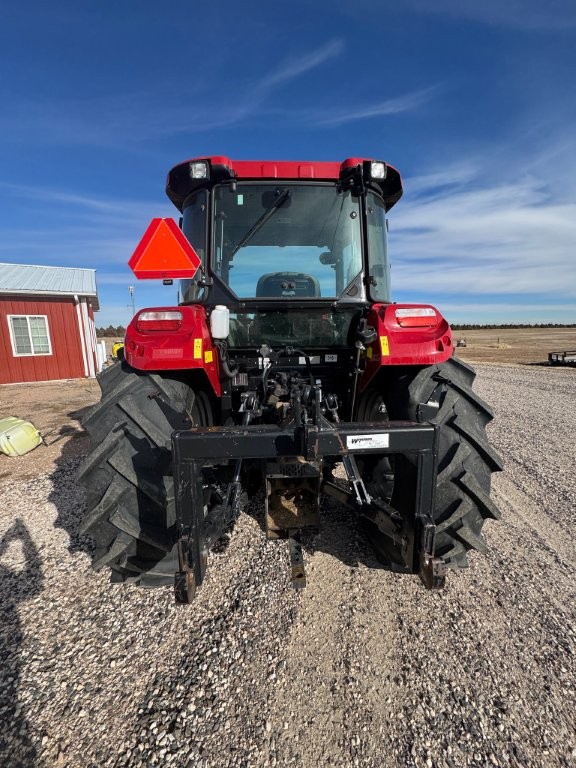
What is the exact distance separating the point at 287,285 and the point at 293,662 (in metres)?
2.17

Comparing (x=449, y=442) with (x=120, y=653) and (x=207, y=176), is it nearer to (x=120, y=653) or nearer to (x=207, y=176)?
(x=120, y=653)

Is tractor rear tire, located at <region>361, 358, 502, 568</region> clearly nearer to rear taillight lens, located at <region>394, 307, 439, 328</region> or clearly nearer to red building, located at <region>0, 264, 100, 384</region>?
rear taillight lens, located at <region>394, 307, 439, 328</region>

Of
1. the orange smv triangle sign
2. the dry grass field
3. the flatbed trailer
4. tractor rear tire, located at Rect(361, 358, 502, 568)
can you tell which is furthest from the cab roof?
the flatbed trailer

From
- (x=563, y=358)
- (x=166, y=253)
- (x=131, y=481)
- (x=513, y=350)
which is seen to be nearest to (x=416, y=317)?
(x=166, y=253)

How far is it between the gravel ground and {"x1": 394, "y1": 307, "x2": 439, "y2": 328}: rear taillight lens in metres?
1.50

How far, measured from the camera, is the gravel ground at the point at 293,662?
1.46 m

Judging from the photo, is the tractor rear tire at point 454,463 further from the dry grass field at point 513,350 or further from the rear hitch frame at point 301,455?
the dry grass field at point 513,350

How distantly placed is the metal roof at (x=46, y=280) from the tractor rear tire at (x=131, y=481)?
1314 cm

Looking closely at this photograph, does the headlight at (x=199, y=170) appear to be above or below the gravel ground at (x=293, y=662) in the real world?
above

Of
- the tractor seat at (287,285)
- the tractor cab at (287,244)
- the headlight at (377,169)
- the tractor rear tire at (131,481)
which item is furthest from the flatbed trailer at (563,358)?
the tractor rear tire at (131,481)

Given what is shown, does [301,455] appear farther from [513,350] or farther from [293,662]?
[513,350]

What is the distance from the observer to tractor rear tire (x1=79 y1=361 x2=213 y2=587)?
1.89 metres

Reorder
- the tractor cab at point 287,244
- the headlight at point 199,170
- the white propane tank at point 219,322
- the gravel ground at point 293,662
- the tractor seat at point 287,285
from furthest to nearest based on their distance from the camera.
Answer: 1. the tractor seat at point 287,285
2. the tractor cab at point 287,244
3. the headlight at point 199,170
4. the white propane tank at point 219,322
5. the gravel ground at point 293,662

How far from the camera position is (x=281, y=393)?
2557mm
